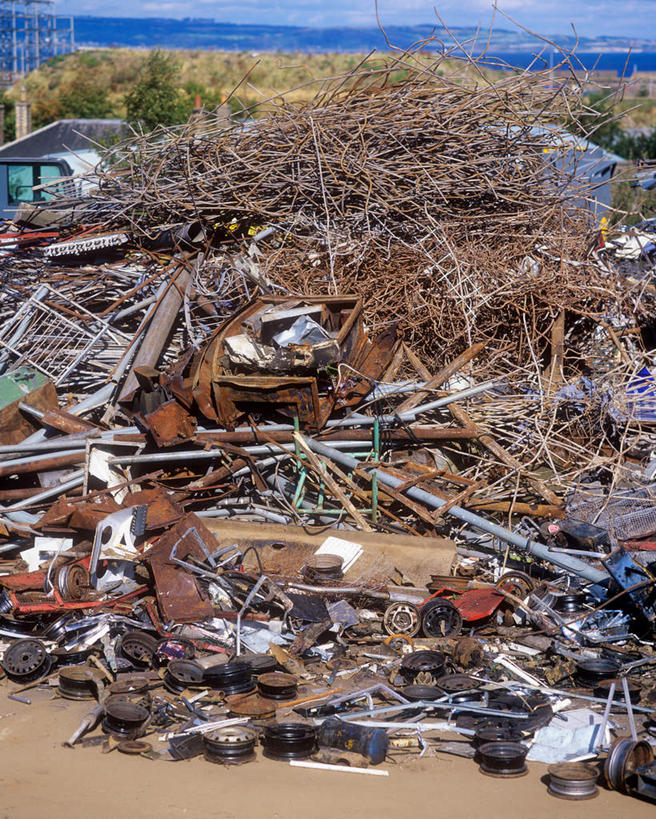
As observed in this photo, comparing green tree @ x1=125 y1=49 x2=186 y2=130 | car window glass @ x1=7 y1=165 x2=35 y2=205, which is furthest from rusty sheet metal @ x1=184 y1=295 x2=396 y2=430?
green tree @ x1=125 y1=49 x2=186 y2=130

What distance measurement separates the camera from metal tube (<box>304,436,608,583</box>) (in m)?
5.30

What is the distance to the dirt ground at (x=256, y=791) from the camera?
334 cm

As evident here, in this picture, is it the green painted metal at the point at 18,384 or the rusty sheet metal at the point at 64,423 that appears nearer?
the rusty sheet metal at the point at 64,423

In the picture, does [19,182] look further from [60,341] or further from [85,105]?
[85,105]

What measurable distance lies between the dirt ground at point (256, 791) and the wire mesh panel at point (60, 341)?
13.0ft

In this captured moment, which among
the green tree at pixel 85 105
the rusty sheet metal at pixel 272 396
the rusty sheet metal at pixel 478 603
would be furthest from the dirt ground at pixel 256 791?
the green tree at pixel 85 105

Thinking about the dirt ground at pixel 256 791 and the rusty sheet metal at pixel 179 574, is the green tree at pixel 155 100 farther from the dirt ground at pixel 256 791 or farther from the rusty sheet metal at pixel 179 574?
the dirt ground at pixel 256 791

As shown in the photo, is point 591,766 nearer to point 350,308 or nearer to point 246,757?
point 246,757

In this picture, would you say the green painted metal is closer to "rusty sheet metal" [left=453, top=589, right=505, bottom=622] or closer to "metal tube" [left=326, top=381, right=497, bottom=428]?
"metal tube" [left=326, top=381, right=497, bottom=428]

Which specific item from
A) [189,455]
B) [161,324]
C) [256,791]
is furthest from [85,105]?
[256,791]

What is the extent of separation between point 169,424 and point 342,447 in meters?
1.23

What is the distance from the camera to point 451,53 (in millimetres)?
8352

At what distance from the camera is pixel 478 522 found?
5.64m

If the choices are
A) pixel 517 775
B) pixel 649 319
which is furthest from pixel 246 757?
pixel 649 319
